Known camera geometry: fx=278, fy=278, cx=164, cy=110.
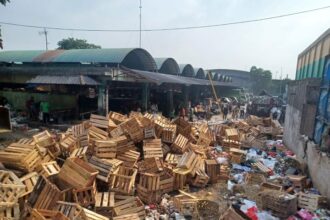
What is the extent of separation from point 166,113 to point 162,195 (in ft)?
49.0

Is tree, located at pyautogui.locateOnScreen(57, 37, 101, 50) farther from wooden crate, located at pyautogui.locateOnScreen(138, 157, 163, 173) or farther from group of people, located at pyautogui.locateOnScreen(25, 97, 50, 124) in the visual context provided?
wooden crate, located at pyautogui.locateOnScreen(138, 157, 163, 173)

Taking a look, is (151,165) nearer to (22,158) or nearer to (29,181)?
(29,181)

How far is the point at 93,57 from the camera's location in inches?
814

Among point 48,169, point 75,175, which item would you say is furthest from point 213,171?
point 48,169

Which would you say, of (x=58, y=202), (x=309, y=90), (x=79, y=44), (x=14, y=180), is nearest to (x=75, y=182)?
(x=58, y=202)

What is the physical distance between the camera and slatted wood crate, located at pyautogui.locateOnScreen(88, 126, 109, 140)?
9.33m

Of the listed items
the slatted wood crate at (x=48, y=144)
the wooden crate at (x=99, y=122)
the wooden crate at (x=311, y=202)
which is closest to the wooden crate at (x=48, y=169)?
A: the slatted wood crate at (x=48, y=144)

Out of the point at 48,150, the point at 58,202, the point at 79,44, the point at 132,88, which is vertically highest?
the point at 79,44

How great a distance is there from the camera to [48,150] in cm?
848

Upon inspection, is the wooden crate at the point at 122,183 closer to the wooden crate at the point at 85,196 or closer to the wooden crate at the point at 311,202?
the wooden crate at the point at 85,196

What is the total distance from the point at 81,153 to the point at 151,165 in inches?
83.4

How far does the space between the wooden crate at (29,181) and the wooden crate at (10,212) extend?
0.61 m

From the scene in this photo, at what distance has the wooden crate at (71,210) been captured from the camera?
5.98 meters

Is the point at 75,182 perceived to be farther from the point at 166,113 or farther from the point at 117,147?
the point at 166,113
